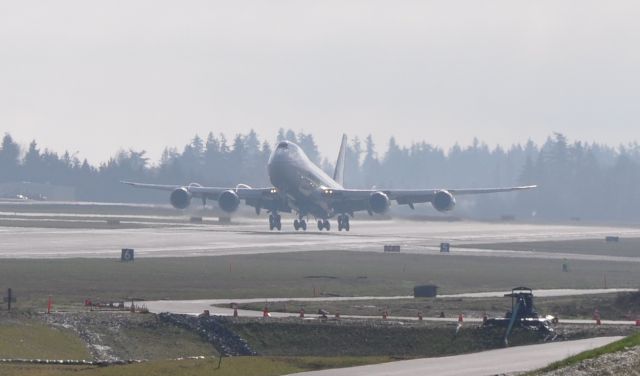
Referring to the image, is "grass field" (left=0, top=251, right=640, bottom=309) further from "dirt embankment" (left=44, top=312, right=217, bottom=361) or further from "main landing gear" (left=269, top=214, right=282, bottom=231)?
"main landing gear" (left=269, top=214, right=282, bottom=231)

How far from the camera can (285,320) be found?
5094cm

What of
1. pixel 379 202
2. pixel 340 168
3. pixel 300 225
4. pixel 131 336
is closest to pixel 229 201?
pixel 300 225

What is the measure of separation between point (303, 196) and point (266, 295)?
62.5 meters

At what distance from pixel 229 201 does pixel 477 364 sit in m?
94.6

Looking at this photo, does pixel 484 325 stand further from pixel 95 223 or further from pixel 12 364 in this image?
pixel 95 223

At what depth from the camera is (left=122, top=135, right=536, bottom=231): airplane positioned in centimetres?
12550

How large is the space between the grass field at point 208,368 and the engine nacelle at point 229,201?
8843 cm

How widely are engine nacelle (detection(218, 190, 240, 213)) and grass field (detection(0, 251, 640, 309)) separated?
3638 centimetres

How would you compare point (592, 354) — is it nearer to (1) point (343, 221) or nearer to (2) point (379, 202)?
(2) point (379, 202)

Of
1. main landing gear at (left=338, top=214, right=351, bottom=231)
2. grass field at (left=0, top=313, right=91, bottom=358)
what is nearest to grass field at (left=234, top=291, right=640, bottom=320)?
grass field at (left=0, top=313, right=91, bottom=358)

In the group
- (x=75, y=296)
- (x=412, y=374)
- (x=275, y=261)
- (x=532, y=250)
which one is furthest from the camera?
(x=532, y=250)

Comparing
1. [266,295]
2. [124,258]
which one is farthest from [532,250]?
[266,295]

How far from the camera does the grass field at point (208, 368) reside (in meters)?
39.2

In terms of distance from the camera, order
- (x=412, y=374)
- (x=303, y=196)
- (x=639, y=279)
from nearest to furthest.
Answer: (x=412, y=374) → (x=639, y=279) → (x=303, y=196)
